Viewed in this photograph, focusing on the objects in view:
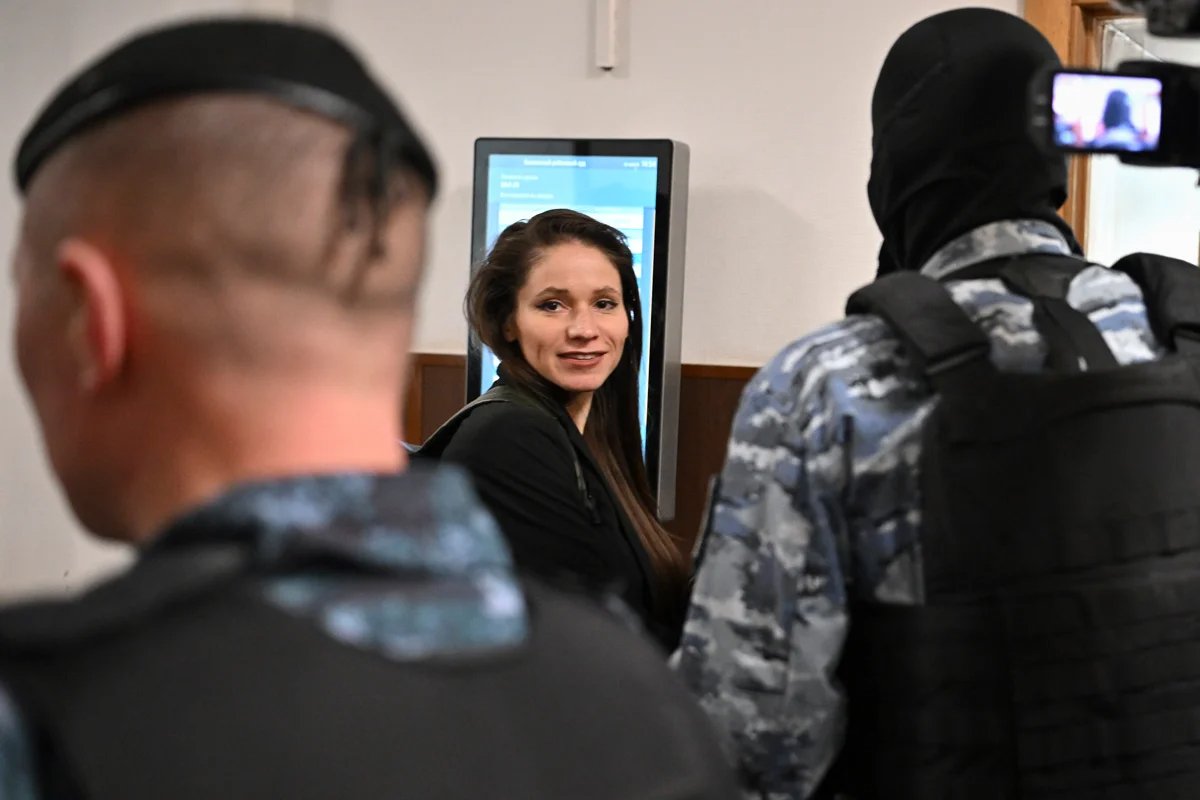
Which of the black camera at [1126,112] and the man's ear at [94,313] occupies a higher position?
the black camera at [1126,112]

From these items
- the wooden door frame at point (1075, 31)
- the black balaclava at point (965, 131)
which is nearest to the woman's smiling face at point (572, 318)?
the black balaclava at point (965, 131)

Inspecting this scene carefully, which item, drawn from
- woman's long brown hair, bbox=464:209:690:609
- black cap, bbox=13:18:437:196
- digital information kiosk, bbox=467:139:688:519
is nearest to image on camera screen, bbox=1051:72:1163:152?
black cap, bbox=13:18:437:196

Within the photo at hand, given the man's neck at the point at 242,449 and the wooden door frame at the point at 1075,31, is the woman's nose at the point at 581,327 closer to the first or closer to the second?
the wooden door frame at the point at 1075,31

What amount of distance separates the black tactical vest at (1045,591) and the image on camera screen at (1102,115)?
20 centimetres

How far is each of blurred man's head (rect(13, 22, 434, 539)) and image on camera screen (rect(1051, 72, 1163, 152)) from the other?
2.61ft

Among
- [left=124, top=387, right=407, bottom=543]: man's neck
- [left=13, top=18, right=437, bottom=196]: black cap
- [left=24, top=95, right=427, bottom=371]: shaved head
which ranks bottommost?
[left=124, top=387, right=407, bottom=543]: man's neck

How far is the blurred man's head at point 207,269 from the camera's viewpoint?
716 mm

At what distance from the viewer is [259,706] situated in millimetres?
636

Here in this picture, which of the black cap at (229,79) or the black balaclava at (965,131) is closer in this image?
the black cap at (229,79)

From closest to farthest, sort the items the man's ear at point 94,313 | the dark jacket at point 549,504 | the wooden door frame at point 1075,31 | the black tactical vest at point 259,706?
the black tactical vest at point 259,706 → the man's ear at point 94,313 → the dark jacket at point 549,504 → the wooden door frame at point 1075,31

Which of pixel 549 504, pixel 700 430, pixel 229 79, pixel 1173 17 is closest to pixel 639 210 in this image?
pixel 700 430

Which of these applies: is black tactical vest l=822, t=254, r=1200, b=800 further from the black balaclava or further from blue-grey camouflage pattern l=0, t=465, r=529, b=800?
blue-grey camouflage pattern l=0, t=465, r=529, b=800

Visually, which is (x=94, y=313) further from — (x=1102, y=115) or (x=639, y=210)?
(x=639, y=210)

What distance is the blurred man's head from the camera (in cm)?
72
